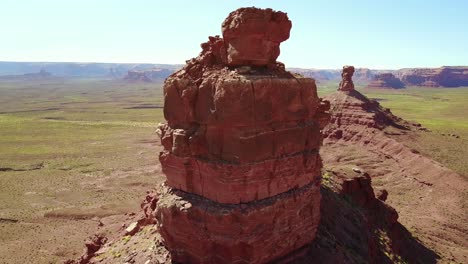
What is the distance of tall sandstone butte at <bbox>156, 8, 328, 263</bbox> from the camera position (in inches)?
755

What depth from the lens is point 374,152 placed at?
7788cm

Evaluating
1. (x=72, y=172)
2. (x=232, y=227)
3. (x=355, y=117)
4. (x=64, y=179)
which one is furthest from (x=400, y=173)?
(x=72, y=172)

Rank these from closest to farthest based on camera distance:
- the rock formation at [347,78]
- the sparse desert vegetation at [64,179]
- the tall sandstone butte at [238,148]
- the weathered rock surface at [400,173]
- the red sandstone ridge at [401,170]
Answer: the tall sandstone butte at [238,148] < the weathered rock surface at [400,173] < the red sandstone ridge at [401,170] < the sparse desert vegetation at [64,179] < the rock formation at [347,78]

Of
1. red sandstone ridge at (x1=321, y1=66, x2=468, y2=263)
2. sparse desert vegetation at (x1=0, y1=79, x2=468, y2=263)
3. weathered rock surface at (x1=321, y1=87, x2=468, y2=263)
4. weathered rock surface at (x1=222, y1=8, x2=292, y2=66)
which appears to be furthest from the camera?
sparse desert vegetation at (x1=0, y1=79, x2=468, y2=263)

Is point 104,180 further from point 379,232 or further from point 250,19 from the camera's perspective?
point 250,19

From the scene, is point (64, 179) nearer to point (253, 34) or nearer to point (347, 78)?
point (253, 34)

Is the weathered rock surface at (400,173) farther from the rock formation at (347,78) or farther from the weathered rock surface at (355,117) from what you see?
the rock formation at (347,78)

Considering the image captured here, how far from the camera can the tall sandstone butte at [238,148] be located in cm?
1917

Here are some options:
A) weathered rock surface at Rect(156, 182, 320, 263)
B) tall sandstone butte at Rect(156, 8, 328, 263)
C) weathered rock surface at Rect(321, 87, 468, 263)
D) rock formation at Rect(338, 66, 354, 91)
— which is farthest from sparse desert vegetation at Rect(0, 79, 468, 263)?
tall sandstone butte at Rect(156, 8, 328, 263)

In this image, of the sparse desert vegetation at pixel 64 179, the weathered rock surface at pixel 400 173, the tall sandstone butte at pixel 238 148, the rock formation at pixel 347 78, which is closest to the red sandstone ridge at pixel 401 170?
the weathered rock surface at pixel 400 173

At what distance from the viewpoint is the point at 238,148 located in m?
18.9

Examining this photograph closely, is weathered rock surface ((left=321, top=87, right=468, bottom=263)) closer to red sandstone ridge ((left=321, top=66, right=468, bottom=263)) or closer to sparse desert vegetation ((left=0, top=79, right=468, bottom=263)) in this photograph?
red sandstone ridge ((left=321, top=66, right=468, bottom=263))

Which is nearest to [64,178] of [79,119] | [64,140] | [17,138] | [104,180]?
[104,180]

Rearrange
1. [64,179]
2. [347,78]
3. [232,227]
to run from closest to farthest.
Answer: [232,227] → [64,179] → [347,78]
